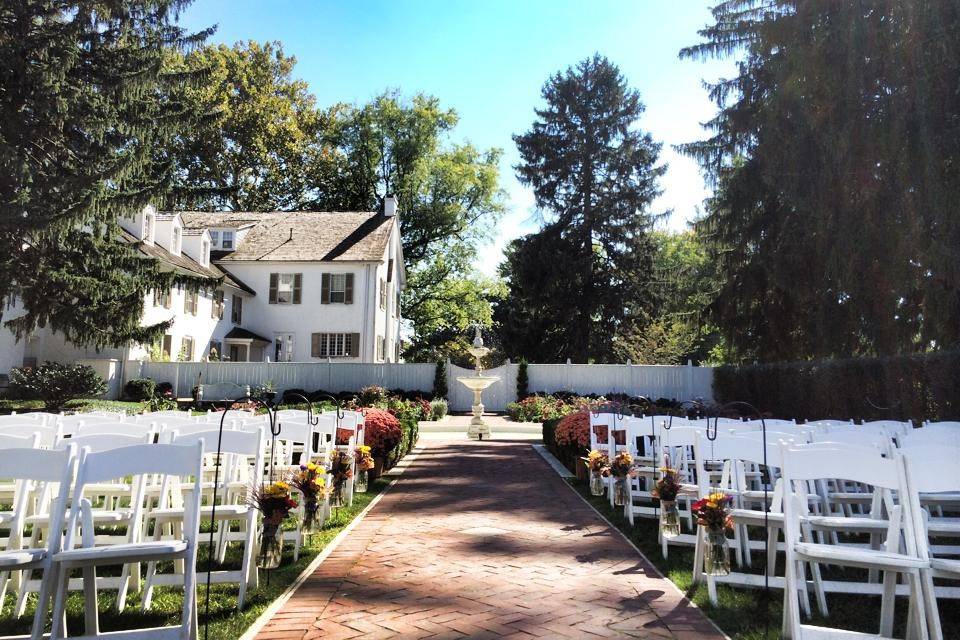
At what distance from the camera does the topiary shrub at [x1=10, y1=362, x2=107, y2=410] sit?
20.9 meters

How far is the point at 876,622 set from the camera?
181 inches

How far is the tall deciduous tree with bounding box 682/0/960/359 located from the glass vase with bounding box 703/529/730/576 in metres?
9.81

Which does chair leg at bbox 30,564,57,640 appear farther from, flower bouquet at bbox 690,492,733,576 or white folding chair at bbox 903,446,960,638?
white folding chair at bbox 903,446,960,638

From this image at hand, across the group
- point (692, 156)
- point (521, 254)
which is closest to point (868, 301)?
point (692, 156)

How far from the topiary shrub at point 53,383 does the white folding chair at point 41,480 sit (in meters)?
19.2

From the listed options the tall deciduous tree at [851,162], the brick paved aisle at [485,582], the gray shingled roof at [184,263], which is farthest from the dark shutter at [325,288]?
the brick paved aisle at [485,582]

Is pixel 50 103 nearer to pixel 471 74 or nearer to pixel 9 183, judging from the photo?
pixel 9 183

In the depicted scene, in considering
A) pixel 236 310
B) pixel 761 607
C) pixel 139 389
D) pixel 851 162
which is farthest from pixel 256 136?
pixel 761 607

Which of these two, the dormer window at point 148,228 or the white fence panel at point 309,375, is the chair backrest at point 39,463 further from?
the dormer window at point 148,228

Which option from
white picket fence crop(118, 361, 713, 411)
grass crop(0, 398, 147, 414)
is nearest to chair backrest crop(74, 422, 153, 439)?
grass crop(0, 398, 147, 414)

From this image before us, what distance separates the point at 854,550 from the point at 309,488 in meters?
4.23

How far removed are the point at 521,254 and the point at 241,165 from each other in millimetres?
18177

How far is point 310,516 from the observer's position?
6195mm

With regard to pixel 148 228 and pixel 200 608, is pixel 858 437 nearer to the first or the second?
pixel 200 608
